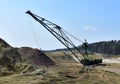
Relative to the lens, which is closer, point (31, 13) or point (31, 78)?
point (31, 78)

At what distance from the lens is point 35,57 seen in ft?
349

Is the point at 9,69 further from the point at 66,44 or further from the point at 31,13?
the point at 66,44

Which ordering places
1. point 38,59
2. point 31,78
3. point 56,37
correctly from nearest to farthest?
1. point 31,78
2. point 56,37
3. point 38,59

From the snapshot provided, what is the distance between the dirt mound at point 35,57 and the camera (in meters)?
98.2

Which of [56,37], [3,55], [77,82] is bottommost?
[77,82]

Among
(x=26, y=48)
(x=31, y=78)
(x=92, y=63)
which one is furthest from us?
(x=26, y=48)

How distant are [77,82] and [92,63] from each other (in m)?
34.9

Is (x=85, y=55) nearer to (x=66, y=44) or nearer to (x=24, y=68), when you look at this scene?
(x=66, y=44)

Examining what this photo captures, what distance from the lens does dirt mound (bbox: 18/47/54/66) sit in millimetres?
98150

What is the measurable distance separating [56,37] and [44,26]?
14.0 ft

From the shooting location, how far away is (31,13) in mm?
70188

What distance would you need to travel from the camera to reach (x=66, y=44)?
254ft

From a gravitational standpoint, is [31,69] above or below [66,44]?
below

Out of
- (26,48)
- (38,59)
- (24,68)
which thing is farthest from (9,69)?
(26,48)
